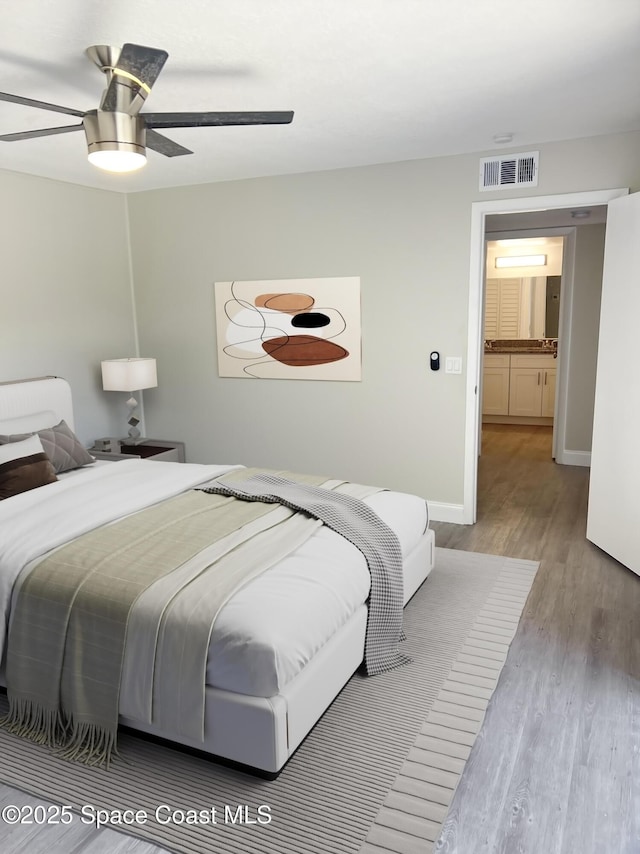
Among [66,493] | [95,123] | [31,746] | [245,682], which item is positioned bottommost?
[31,746]

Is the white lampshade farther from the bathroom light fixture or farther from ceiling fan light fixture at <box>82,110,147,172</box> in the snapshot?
the bathroom light fixture

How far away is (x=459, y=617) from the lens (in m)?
3.11

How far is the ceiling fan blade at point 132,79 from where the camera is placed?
6.62 ft

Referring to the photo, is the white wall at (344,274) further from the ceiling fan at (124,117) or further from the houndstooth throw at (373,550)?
the ceiling fan at (124,117)

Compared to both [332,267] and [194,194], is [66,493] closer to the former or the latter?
[332,267]

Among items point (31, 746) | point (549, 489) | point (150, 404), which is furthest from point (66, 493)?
point (549, 489)

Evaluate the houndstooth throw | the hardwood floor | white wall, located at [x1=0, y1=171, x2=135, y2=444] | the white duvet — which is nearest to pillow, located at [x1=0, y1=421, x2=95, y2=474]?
the white duvet

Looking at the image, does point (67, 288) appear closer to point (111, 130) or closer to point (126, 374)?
point (126, 374)

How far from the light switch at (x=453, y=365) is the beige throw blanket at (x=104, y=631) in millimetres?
2148

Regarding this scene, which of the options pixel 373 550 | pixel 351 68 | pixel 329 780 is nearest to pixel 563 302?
pixel 351 68

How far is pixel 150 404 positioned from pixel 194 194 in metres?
1.78

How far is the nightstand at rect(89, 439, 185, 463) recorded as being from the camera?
15.8ft

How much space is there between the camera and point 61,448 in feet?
12.6

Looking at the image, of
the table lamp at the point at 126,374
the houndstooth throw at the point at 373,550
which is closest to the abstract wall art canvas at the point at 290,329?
the table lamp at the point at 126,374
